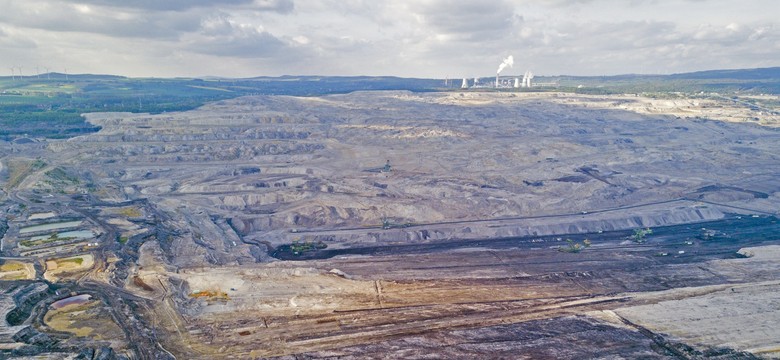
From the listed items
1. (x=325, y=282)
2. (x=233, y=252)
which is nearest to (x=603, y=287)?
(x=325, y=282)

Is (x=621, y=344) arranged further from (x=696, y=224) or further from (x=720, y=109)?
(x=720, y=109)

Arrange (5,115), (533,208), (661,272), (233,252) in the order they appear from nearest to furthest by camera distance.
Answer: (661,272)
(233,252)
(533,208)
(5,115)

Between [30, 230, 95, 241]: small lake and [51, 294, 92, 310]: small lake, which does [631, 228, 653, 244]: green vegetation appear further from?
[30, 230, 95, 241]: small lake

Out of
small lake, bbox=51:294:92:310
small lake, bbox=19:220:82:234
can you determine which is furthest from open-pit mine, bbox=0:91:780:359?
small lake, bbox=19:220:82:234

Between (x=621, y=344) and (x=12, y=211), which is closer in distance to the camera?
(x=621, y=344)

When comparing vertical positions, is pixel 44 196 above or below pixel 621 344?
above

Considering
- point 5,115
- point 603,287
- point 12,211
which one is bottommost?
point 603,287
